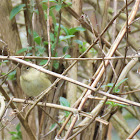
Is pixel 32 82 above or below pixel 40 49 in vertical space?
below

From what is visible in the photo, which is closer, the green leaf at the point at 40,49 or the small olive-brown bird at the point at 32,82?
the green leaf at the point at 40,49

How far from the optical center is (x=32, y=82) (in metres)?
2.66

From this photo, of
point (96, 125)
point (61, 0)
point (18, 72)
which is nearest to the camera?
point (61, 0)

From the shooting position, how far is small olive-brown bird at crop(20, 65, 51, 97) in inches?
103

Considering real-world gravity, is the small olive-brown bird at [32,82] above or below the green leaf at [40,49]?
below

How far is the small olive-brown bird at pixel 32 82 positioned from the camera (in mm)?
2604

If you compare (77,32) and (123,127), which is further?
(123,127)

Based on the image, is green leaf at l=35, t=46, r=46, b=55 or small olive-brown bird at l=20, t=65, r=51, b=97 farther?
small olive-brown bird at l=20, t=65, r=51, b=97

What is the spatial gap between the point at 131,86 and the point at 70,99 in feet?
2.78

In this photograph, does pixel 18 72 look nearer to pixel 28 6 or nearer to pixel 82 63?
pixel 28 6

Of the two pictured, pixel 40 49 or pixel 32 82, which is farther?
pixel 32 82

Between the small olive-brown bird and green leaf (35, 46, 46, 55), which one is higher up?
green leaf (35, 46, 46, 55)

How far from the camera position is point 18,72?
2.76 metres

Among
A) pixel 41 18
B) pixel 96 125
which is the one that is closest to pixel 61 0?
pixel 41 18
